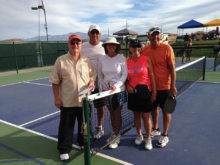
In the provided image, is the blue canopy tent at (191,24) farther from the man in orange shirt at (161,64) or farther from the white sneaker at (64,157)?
the white sneaker at (64,157)

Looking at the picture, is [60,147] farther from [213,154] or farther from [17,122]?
[213,154]

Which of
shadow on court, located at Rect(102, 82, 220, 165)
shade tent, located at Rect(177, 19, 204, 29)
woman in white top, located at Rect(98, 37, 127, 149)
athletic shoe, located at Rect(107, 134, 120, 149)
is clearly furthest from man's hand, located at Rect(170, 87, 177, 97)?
shade tent, located at Rect(177, 19, 204, 29)

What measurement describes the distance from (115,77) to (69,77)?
74 cm

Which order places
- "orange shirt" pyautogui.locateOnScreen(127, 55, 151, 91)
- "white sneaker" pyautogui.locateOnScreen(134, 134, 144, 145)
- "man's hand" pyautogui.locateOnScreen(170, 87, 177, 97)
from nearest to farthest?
"orange shirt" pyautogui.locateOnScreen(127, 55, 151, 91), "man's hand" pyautogui.locateOnScreen(170, 87, 177, 97), "white sneaker" pyautogui.locateOnScreen(134, 134, 144, 145)

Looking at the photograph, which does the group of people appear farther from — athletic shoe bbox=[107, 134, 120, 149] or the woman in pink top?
athletic shoe bbox=[107, 134, 120, 149]

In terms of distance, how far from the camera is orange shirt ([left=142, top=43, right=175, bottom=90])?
9.87 ft

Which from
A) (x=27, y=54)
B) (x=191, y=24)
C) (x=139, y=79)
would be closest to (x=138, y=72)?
(x=139, y=79)

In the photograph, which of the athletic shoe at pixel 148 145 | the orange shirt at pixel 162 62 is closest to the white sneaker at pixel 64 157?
the athletic shoe at pixel 148 145

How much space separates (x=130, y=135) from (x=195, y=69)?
8.90m

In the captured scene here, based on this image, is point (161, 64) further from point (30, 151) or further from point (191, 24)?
point (191, 24)

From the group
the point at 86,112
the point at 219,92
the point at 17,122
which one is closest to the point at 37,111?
the point at 17,122

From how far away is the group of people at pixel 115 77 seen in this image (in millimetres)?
2896

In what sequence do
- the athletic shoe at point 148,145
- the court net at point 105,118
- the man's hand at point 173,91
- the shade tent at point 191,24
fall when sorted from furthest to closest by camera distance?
the shade tent at point 191,24, the athletic shoe at point 148,145, the man's hand at point 173,91, the court net at point 105,118

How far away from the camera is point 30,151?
336 cm
